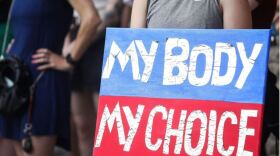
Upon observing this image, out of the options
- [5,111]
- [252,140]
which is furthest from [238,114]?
[5,111]

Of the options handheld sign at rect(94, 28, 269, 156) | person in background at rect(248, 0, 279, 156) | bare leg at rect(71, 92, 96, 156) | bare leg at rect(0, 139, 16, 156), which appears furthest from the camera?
bare leg at rect(71, 92, 96, 156)

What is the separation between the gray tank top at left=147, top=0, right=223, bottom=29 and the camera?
10.3 ft

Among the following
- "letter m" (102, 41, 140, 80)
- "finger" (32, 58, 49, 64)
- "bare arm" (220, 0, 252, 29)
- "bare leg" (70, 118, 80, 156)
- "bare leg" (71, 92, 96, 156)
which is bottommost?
"bare leg" (70, 118, 80, 156)

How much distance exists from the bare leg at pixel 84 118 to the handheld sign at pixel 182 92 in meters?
2.19

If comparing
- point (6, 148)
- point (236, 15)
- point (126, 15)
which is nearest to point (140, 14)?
point (236, 15)

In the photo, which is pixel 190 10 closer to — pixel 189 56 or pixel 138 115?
pixel 189 56

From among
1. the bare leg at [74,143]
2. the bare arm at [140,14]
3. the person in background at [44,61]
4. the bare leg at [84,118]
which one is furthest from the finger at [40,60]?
the bare leg at [74,143]

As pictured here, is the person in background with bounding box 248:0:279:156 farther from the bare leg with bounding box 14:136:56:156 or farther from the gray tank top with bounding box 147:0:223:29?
the bare leg with bounding box 14:136:56:156

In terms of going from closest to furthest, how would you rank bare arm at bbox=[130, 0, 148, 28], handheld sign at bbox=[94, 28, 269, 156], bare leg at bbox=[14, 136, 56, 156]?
handheld sign at bbox=[94, 28, 269, 156], bare arm at bbox=[130, 0, 148, 28], bare leg at bbox=[14, 136, 56, 156]

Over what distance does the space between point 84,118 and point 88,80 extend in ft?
0.93

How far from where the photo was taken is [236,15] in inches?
121

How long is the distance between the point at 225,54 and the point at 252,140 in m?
0.34

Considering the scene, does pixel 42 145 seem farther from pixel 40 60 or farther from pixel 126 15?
pixel 126 15

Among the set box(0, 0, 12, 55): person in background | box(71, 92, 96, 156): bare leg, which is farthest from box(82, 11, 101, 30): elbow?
box(71, 92, 96, 156): bare leg
